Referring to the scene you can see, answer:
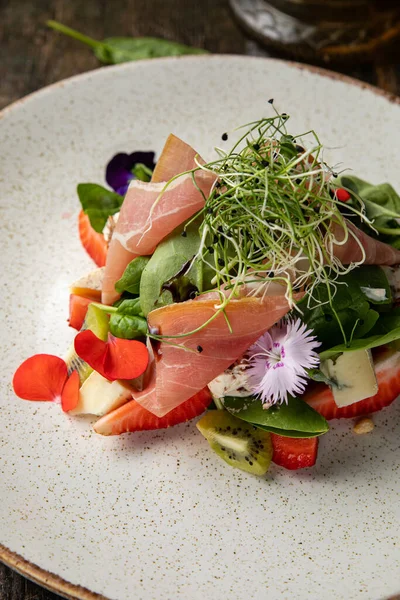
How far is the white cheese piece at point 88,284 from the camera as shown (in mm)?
2607

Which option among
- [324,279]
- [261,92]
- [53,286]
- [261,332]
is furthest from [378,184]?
[53,286]

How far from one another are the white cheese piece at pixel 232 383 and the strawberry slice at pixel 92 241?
75 cm

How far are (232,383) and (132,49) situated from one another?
7.31 ft

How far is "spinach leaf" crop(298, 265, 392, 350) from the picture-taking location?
7.41ft

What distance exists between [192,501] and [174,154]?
1.11 metres

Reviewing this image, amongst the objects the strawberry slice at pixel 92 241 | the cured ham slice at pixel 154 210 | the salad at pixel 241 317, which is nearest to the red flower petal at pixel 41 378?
the salad at pixel 241 317

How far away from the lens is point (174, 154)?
2436 mm

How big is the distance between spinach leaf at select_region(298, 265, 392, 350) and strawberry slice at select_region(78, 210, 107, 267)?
86 centimetres

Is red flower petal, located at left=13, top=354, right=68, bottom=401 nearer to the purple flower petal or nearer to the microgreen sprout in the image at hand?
the microgreen sprout

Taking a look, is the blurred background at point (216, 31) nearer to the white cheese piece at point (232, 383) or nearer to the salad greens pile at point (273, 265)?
the salad greens pile at point (273, 265)

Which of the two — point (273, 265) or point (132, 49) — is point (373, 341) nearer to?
A: point (273, 265)

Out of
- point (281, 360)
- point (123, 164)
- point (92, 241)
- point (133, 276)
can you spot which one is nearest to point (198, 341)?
point (281, 360)

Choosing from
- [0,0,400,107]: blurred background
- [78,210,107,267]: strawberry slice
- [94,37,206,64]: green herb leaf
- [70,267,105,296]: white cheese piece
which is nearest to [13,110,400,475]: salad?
[70,267,105,296]: white cheese piece

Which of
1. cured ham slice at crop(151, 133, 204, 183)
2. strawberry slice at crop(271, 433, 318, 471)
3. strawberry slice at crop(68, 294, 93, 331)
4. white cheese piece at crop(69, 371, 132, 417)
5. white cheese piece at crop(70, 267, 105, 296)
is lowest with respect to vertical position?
strawberry slice at crop(271, 433, 318, 471)
